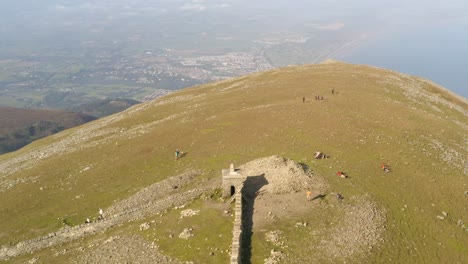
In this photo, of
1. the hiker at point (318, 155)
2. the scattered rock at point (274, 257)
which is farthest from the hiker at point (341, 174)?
the scattered rock at point (274, 257)

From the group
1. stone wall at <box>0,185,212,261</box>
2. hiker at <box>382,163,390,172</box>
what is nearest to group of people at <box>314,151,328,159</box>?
hiker at <box>382,163,390,172</box>

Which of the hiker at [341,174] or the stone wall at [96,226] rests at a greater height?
the hiker at [341,174]

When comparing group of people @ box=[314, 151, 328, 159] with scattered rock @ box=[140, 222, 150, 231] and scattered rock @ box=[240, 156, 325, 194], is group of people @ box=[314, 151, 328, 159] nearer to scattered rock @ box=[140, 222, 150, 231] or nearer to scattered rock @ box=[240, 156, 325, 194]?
scattered rock @ box=[240, 156, 325, 194]

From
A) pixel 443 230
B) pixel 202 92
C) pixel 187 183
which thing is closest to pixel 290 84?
pixel 202 92

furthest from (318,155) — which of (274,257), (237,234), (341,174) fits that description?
(274,257)

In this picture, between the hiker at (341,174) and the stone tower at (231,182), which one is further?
the hiker at (341,174)

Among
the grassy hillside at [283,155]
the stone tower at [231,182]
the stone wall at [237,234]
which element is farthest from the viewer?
the stone tower at [231,182]

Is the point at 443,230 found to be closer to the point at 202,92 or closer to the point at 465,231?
the point at 465,231

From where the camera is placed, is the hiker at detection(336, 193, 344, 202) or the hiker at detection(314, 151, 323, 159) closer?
the hiker at detection(336, 193, 344, 202)

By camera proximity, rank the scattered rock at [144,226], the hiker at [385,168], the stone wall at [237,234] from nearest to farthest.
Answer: the stone wall at [237,234] → the scattered rock at [144,226] → the hiker at [385,168]

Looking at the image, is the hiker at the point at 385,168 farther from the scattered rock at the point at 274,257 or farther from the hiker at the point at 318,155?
the scattered rock at the point at 274,257
